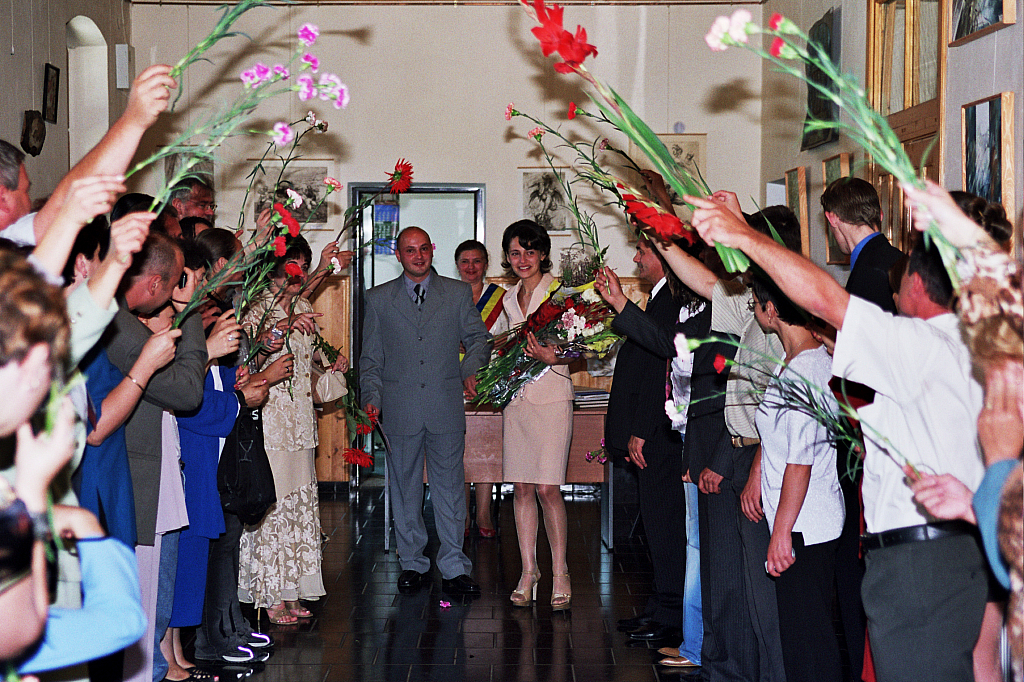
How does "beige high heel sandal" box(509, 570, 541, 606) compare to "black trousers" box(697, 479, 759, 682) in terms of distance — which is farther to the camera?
"beige high heel sandal" box(509, 570, 541, 606)

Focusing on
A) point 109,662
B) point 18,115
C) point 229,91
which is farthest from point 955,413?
point 229,91

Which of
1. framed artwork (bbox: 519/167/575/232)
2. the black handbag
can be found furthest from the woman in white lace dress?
framed artwork (bbox: 519/167/575/232)

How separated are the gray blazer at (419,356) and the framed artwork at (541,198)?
299cm

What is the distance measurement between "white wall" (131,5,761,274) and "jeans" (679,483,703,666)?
451 centimetres

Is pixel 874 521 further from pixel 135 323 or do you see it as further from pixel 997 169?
pixel 135 323

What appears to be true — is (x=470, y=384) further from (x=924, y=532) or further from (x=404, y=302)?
(x=924, y=532)

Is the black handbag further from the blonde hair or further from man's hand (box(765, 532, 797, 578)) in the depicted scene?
the blonde hair

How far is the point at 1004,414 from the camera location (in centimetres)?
150

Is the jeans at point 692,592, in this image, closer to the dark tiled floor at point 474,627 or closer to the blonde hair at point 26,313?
the dark tiled floor at point 474,627

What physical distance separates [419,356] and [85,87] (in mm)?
4045

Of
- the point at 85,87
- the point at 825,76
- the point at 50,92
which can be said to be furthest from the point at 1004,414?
the point at 85,87

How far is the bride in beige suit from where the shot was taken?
4840 millimetres

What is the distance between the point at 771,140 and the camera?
25.7ft

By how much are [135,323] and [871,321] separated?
2.23 m
